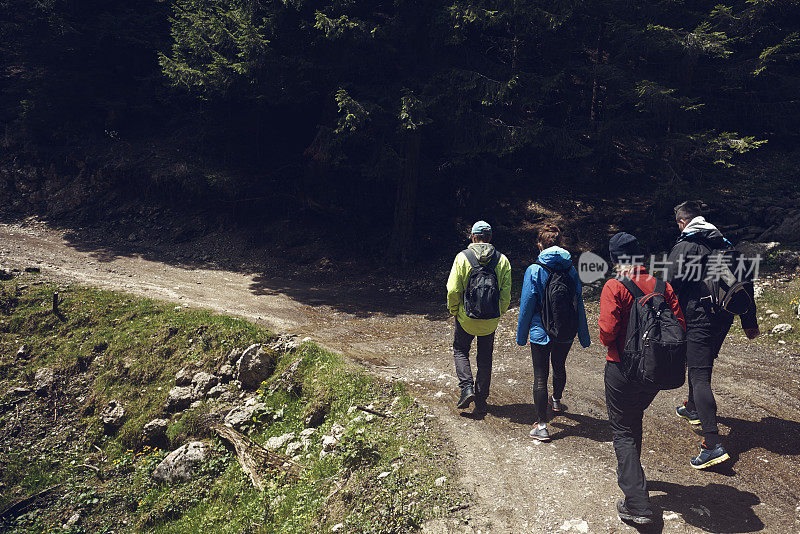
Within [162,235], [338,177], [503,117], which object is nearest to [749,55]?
[503,117]

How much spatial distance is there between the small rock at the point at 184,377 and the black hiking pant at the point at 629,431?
7.65m

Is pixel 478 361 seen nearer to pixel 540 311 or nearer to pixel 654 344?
pixel 540 311

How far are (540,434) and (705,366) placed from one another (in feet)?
6.15

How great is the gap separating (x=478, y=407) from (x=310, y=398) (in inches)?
106

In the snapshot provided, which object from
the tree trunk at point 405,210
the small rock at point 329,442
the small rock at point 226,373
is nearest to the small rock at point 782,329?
the small rock at point 329,442

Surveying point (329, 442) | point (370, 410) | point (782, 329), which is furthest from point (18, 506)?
point (782, 329)

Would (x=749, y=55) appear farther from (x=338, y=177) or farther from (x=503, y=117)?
(x=338, y=177)

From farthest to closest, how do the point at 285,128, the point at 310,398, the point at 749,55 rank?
the point at 285,128
the point at 749,55
the point at 310,398

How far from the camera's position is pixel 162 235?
1717cm

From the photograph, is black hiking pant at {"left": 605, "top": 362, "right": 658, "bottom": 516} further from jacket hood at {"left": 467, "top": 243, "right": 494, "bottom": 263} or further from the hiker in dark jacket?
jacket hood at {"left": 467, "top": 243, "right": 494, "bottom": 263}

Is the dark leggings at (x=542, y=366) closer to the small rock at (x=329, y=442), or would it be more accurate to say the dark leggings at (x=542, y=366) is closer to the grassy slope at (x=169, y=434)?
the grassy slope at (x=169, y=434)

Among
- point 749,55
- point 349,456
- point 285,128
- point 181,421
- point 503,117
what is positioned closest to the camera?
point 349,456

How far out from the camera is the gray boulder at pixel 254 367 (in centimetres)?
844

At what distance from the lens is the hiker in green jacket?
18.3 ft
